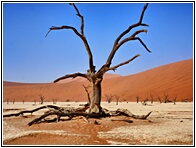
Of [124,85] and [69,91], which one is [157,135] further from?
[69,91]

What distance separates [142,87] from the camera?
6744 centimetres

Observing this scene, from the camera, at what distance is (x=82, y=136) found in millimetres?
8203

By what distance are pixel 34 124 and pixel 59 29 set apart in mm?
4368

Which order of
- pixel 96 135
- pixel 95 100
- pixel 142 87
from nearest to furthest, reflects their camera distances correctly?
1. pixel 96 135
2. pixel 95 100
3. pixel 142 87

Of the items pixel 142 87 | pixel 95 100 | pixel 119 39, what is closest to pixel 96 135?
pixel 95 100

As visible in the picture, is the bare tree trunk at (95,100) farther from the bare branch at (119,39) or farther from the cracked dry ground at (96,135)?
the cracked dry ground at (96,135)

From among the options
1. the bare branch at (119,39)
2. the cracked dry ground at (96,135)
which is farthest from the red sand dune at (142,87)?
the cracked dry ground at (96,135)

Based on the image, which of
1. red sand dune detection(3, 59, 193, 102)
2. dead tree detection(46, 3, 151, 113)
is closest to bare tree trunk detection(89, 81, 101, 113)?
dead tree detection(46, 3, 151, 113)

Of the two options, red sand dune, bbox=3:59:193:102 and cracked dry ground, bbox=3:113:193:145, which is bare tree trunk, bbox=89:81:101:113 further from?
red sand dune, bbox=3:59:193:102

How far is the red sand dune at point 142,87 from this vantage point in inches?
2211

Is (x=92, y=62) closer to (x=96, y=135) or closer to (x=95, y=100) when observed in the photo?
(x=95, y=100)

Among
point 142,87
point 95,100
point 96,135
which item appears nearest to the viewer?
point 96,135

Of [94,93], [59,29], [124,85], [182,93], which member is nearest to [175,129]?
[94,93]

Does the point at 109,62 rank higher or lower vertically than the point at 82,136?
higher
